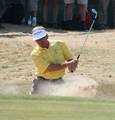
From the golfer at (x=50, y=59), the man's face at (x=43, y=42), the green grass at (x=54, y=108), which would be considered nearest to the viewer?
the green grass at (x=54, y=108)

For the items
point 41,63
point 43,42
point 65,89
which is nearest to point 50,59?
point 41,63

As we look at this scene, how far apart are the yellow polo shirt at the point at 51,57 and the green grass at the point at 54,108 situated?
2.03 metres

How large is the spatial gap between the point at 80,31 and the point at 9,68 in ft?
15.5

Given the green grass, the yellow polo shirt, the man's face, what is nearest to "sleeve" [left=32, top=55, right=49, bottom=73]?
the yellow polo shirt

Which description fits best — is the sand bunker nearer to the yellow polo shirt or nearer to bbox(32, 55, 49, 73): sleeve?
the yellow polo shirt

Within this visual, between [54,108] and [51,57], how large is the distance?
9.42 ft

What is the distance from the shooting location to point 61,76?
409 inches

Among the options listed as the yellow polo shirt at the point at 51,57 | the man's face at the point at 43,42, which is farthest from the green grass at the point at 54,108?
the yellow polo shirt at the point at 51,57

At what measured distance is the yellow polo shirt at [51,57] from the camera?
10.3 metres

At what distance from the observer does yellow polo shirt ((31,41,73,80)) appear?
10.3m

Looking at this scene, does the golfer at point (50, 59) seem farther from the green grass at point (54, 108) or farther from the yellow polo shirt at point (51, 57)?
the green grass at point (54, 108)

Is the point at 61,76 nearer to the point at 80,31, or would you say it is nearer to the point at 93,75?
the point at 93,75

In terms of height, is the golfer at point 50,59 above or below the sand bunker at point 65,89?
above

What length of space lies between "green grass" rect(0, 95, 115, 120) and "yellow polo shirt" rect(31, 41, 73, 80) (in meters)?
2.03
